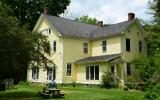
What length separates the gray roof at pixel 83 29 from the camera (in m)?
40.9

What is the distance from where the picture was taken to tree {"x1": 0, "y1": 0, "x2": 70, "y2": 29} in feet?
197

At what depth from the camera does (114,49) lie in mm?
39656

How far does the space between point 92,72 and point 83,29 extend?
806 cm

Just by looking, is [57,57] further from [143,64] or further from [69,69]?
[143,64]

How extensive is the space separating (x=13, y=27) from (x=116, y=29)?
18.6 m

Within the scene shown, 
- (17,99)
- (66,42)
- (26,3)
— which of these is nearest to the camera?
(17,99)

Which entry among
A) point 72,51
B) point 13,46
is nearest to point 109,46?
point 72,51

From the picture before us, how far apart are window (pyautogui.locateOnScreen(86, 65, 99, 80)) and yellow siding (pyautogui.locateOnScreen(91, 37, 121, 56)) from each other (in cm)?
260

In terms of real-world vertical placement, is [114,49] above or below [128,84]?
above

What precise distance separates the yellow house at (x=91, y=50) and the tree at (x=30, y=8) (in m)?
15.1

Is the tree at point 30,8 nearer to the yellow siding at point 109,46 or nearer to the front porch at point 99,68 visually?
the yellow siding at point 109,46

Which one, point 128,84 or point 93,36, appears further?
point 93,36

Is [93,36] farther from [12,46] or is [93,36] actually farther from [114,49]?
[12,46]

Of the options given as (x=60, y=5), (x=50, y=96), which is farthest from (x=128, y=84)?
(x=60, y=5)
